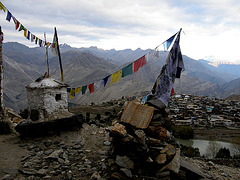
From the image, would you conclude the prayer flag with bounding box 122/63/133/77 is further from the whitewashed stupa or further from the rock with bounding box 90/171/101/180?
the rock with bounding box 90/171/101/180

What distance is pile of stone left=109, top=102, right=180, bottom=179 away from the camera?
579 centimetres

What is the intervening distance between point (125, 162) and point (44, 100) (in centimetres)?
631

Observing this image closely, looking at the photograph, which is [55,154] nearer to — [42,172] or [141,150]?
[42,172]

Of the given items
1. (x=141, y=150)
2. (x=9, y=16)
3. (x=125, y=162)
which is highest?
(x=9, y=16)

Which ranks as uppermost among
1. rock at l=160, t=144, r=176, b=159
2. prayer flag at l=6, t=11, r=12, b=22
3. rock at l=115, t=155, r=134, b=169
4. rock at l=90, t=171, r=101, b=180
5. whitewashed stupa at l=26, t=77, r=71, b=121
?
prayer flag at l=6, t=11, r=12, b=22

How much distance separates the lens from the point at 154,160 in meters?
6.05

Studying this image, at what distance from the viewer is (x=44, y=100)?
10062 millimetres

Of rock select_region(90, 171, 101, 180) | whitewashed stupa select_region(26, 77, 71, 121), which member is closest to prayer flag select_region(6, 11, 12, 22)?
whitewashed stupa select_region(26, 77, 71, 121)

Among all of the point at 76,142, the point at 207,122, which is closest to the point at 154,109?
the point at 76,142

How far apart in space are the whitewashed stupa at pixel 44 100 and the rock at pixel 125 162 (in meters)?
5.70

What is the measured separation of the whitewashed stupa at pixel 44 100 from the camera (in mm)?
10070

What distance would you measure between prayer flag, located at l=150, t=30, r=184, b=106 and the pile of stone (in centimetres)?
162

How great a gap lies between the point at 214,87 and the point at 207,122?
121188mm

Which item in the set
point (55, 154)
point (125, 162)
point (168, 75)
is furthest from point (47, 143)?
point (168, 75)
